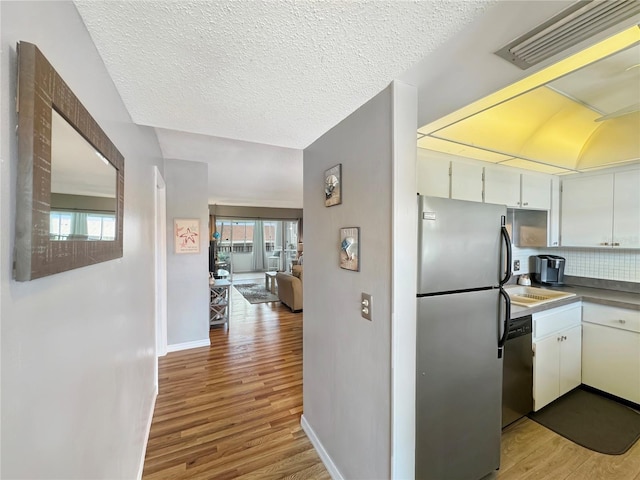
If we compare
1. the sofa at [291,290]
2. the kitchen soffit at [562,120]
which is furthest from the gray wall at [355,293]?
the sofa at [291,290]

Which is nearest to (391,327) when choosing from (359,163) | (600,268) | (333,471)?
(359,163)

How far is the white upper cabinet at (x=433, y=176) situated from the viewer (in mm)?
2059

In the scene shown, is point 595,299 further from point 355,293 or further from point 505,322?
point 355,293

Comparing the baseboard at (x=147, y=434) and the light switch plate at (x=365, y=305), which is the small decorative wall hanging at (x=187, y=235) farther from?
the light switch plate at (x=365, y=305)

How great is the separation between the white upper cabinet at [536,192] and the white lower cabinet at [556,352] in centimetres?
106

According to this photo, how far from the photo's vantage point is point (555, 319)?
2238 mm

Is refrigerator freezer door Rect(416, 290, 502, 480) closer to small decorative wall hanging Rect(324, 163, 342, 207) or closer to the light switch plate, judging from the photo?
the light switch plate

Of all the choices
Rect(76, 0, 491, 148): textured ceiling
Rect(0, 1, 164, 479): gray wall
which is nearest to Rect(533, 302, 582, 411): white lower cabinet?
Rect(76, 0, 491, 148): textured ceiling

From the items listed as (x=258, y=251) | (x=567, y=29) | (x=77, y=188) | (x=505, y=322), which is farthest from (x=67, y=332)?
(x=258, y=251)

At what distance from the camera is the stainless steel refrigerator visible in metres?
1.35

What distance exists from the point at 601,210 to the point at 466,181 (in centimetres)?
166

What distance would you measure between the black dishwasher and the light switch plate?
1.22m

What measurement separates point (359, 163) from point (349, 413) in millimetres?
1467

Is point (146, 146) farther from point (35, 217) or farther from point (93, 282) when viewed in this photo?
point (35, 217)
